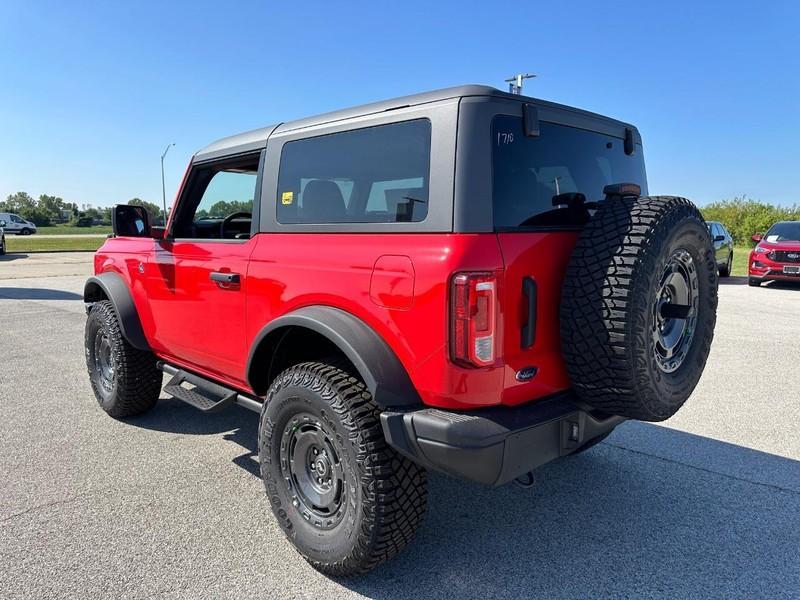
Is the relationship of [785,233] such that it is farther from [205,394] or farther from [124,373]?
[124,373]

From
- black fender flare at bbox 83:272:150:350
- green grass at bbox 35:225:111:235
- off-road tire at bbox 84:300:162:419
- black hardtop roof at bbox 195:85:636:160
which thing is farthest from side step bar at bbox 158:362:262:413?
green grass at bbox 35:225:111:235

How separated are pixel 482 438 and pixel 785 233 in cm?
1466

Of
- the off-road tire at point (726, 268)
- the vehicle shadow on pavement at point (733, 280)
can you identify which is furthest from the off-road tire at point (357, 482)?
the off-road tire at point (726, 268)

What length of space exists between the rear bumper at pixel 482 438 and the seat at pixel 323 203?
985 mm

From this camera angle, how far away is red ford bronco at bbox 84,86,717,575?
214 cm

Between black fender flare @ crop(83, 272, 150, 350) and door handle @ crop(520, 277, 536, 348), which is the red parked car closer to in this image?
door handle @ crop(520, 277, 536, 348)

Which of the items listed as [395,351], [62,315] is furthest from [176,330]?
[62,315]

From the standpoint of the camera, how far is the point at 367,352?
2.26 metres

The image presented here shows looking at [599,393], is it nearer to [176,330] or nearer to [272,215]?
[272,215]

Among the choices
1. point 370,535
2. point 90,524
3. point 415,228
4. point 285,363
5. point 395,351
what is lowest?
point 90,524

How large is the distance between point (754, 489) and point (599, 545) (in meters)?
1.24

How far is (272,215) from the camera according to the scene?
2975 mm

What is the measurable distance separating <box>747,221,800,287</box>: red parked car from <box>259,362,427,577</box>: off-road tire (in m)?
13.7

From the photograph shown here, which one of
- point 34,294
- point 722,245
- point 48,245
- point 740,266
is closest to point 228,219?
point 34,294
